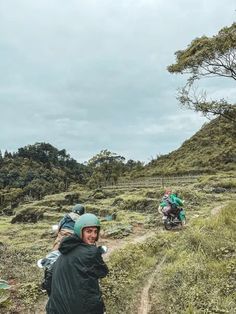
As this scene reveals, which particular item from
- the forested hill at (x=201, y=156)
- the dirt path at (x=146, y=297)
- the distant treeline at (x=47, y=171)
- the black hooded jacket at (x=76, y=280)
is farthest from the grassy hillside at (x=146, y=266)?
the distant treeline at (x=47, y=171)

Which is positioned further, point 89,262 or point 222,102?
point 222,102

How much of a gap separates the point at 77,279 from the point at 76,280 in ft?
0.05

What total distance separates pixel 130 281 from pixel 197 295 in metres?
2.34

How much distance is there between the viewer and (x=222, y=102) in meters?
19.9

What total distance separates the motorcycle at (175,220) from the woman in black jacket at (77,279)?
1386 cm

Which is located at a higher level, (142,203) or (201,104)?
(201,104)

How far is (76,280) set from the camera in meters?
4.72

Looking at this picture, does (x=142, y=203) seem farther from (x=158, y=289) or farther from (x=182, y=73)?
(x=158, y=289)

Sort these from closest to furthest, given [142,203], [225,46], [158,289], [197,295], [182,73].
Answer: [197,295]
[158,289]
[225,46]
[182,73]
[142,203]

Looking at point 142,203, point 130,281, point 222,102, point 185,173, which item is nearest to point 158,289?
point 130,281

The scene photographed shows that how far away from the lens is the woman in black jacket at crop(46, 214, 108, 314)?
470 centimetres

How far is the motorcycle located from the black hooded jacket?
13.9 meters

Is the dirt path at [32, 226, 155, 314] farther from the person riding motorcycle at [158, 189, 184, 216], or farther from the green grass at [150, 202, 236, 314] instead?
the green grass at [150, 202, 236, 314]

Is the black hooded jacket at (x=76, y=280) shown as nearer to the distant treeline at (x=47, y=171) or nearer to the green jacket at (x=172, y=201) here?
the green jacket at (x=172, y=201)
